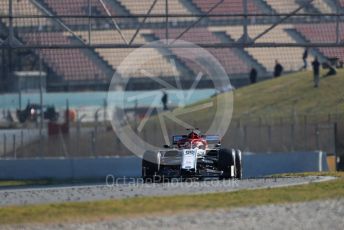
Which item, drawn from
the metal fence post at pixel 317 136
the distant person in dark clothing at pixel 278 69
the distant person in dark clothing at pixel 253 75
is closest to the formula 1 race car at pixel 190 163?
the metal fence post at pixel 317 136

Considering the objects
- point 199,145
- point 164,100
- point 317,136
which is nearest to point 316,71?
point 164,100

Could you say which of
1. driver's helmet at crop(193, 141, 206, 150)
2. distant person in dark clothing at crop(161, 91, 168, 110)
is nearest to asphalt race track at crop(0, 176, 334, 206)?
driver's helmet at crop(193, 141, 206, 150)

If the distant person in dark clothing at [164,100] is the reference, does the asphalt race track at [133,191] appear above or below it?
below

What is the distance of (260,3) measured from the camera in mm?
33938

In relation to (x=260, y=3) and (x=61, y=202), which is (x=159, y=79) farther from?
(x=61, y=202)

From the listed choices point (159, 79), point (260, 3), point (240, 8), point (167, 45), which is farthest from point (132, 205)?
point (159, 79)

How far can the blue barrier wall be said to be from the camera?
121ft

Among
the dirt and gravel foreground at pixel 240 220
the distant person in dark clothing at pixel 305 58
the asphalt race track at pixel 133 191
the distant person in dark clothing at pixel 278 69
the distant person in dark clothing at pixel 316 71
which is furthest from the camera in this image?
the distant person in dark clothing at pixel 278 69

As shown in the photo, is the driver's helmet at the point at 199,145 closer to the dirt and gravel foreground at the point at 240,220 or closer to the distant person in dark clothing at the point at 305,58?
the dirt and gravel foreground at the point at 240,220

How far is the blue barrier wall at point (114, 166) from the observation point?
37.0m

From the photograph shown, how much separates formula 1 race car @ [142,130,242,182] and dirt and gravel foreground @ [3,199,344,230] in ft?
25.8

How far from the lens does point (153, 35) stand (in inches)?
1746

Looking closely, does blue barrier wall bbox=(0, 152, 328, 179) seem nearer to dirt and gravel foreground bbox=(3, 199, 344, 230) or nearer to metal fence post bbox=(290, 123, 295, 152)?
metal fence post bbox=(290, 123, 295, 152)

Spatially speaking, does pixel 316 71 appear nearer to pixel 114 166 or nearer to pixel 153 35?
pixel 153 35
